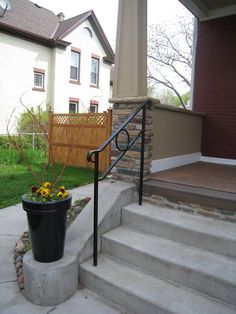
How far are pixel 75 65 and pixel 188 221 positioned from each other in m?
12.7

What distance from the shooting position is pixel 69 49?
13547 mm

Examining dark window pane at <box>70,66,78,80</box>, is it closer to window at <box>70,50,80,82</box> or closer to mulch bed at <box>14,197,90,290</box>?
window at <box>70,50,80,82</box>

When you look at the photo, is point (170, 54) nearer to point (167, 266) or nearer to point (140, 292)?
point (167, 266)

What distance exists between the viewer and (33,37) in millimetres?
12109

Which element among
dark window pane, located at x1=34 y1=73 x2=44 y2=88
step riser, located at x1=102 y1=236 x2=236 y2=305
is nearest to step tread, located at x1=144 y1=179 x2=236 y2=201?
step riser, located at x1=102 y1=236 x2=236 y2=305

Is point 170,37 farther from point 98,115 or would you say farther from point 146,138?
point 146,138

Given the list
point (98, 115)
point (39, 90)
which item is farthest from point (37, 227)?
point (39, 90)

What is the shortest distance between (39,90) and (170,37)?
967cm

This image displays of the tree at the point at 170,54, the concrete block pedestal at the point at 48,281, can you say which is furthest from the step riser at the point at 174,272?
the tree at the point at 170,54

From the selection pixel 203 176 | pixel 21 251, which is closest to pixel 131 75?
pixel 203 176

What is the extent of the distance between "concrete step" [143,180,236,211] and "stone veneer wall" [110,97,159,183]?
196 mm

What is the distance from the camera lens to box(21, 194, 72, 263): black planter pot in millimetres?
2275

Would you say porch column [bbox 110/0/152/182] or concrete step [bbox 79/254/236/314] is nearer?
concrete step [bbox 79/254/236/314]

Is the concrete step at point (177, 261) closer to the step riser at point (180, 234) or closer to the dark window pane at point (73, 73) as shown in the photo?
the step riser at point (180, 234)
